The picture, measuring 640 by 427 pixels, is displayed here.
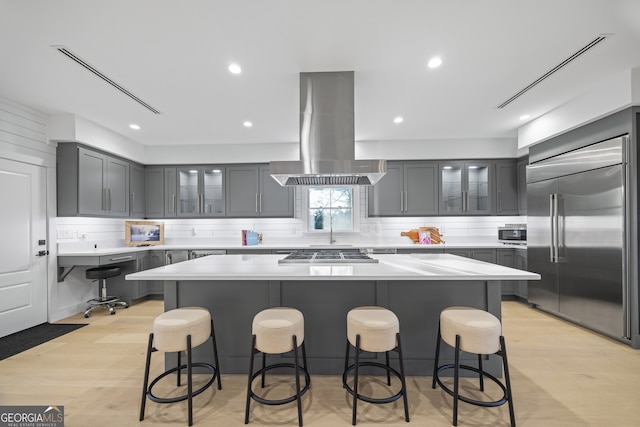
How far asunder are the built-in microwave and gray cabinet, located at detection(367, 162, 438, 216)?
115cm

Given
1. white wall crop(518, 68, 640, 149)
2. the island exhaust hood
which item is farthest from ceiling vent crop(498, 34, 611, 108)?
the island exhaust hood

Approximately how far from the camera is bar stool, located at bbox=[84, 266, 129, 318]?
3.92 meters

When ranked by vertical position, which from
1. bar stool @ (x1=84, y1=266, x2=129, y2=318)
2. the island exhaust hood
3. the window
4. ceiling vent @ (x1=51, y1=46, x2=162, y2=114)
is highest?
ceiling vent @ (x1=51, y1=46, x2=162, y2=114)

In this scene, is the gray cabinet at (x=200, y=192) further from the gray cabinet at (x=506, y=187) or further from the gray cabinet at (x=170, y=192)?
the gray cabinet at (x=506, y=187)

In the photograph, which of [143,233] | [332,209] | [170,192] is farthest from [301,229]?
[143,233]

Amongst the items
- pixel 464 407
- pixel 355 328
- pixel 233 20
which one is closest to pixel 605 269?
pixel 464 407

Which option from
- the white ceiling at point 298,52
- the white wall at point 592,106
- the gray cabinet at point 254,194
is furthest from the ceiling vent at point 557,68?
the gray cabinet at point 254,194

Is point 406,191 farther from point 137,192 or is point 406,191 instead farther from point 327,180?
point 137,192

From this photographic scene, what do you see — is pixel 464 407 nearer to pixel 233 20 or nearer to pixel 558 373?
pixel 558 373

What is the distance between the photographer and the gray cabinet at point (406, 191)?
4887 millimetres

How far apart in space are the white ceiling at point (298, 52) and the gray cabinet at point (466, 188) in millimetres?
1234

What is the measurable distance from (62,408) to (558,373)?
12.5ft

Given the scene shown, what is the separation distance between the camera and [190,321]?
1.86 meters

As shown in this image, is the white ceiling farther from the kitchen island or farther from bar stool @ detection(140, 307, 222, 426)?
bar stool @ detection(140, 307, 222, 426)
